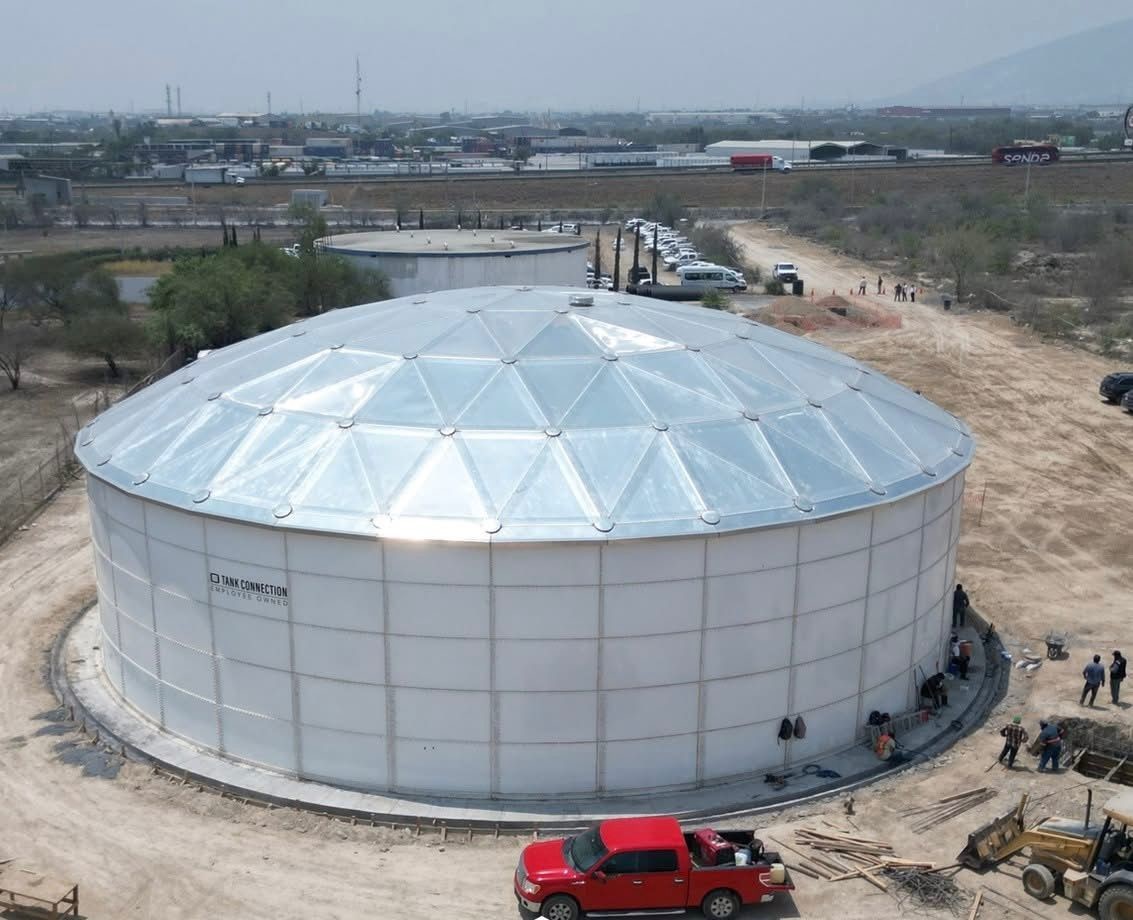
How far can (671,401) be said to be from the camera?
2227cm

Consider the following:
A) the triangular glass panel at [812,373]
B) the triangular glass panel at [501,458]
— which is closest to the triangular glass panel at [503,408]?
the triangular glass panel at [501,458]

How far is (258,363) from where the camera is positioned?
25.1 meters

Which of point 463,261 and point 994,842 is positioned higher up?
point 463,261

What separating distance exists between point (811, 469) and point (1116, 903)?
869 centimetres

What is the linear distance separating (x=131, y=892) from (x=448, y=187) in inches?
5581

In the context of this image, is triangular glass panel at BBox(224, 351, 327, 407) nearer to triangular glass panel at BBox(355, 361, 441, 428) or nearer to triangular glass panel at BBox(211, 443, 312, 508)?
triangular glass panel at BBox(211, 443, 312, 508)

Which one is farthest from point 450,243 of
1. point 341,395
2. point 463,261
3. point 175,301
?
point 341,395

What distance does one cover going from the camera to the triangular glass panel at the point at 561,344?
76.2ft

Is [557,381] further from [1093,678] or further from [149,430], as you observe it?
[1093,678]

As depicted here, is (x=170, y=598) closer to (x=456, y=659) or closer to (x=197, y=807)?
(x=197, y=807)

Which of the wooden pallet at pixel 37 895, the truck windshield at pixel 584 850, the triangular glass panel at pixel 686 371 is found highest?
the triangular glass panel at pixel 686 371

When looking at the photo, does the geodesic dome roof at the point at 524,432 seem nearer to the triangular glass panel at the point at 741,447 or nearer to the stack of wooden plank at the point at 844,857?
the triangular glass panel at the point at 741,447

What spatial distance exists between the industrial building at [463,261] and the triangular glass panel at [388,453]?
142ft

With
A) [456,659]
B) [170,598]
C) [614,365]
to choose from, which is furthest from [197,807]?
[614,365]
